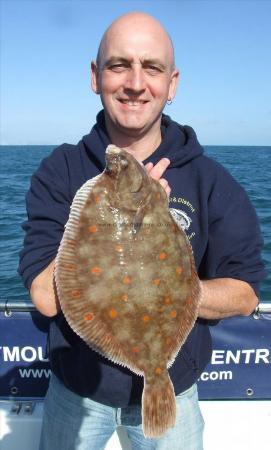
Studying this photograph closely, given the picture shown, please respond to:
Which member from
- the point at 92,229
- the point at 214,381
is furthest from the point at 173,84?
the point at 214,381

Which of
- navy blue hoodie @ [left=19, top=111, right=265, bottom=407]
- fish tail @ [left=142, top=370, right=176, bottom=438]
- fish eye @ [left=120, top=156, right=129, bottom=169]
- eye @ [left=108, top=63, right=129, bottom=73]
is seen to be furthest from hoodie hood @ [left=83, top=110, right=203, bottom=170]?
fish tail @ [left=142, top=370, right=176, bottom=438]

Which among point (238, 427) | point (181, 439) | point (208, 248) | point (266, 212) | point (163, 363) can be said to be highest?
point (208, 248)

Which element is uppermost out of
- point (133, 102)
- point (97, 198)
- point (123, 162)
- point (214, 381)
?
point (133, 102)

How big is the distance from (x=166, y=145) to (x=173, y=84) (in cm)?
36

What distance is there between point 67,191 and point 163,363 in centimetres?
109

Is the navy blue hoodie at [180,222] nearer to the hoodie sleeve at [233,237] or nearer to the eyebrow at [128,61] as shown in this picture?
the hoodie sleeve at [233,237]

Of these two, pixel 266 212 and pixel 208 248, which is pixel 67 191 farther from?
pixel 266 212

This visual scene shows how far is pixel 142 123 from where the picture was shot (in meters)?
2.50

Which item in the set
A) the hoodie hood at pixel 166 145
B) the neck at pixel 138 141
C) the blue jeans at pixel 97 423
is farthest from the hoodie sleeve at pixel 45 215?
the blue jeans at pixel 97 423

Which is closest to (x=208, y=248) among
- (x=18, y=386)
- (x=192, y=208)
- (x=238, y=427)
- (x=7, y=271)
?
(x=192, y=208)

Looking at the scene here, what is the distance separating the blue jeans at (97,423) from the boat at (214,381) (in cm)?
75

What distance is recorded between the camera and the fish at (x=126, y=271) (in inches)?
77.6

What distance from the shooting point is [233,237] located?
2.57 meters

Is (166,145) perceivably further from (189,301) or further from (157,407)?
(157,407)
